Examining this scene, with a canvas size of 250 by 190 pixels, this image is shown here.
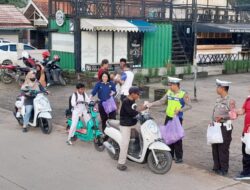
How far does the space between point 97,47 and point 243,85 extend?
6790 millimetres

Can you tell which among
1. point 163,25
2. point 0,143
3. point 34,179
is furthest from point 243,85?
point 34,179

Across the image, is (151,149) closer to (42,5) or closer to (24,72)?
(24,72)

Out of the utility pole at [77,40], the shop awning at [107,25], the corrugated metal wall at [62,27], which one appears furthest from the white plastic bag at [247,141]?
the corrugated metal wall at [62,27]

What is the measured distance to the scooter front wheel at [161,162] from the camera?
7152 millimetres

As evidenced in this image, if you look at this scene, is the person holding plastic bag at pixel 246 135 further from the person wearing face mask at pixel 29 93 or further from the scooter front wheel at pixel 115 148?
the person wearing face mask at pixel 29 93

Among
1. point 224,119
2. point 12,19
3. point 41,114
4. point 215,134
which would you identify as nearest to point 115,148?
point 215,134

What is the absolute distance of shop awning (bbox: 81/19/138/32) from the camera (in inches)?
742

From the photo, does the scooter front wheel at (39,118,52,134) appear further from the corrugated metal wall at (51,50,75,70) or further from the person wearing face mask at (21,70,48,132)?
the corrugated metal wall at (51,50,75,70)

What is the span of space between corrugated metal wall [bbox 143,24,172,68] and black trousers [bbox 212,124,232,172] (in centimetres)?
1509

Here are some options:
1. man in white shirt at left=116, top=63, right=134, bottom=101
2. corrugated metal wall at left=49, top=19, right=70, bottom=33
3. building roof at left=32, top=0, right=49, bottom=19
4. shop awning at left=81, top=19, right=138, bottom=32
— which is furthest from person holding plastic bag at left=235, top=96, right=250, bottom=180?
building roof at left=32, top=0, right=49, bottom=19

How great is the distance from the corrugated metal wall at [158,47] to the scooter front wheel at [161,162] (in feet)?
49.7

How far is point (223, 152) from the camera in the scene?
23.7 feet

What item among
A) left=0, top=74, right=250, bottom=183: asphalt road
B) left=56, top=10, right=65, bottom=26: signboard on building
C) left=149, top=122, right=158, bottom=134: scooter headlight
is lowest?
left=0, top=74, right=250, bottom=183: asphalt road

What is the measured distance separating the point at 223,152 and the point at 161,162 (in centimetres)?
104
